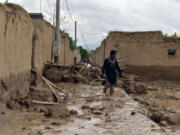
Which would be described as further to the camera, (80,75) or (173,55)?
(173,55)

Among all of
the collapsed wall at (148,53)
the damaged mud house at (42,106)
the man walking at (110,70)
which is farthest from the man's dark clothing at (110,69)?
the collapsed wall at (148,53)

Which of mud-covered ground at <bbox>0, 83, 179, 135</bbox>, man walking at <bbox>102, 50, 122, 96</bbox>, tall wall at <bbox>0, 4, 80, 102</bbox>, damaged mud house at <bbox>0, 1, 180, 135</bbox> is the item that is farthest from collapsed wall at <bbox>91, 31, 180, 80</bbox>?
mud-covered ground at <bbox>0, 83, 179, 135</bbox>

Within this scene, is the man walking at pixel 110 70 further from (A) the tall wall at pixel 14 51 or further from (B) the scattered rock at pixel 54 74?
(B) the scattered rock at pixel 54 74

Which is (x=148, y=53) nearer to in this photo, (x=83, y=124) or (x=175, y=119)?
(x=175, y=119)

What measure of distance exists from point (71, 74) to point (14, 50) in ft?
20.9

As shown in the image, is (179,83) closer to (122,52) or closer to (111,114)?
(122,52)

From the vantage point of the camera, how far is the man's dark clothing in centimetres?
805

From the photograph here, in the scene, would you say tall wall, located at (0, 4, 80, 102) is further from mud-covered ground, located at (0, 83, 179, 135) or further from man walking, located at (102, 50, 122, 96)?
man walking, located at (102, 50, 122, 96)

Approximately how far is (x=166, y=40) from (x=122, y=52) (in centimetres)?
276

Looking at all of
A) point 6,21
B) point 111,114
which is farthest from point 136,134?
point 6,21

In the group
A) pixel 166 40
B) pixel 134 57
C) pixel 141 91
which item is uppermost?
pixel 166 40

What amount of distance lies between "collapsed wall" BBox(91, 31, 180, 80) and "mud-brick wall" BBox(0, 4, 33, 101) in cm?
933

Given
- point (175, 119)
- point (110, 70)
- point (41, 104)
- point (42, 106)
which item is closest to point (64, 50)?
point (110, 70)

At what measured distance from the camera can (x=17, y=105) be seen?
202 inches
